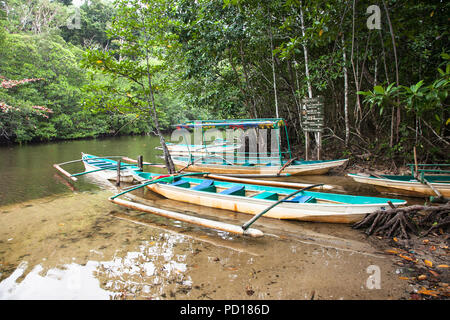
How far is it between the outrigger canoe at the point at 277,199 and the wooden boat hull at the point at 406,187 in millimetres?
2339

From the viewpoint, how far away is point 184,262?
3771 millimetres

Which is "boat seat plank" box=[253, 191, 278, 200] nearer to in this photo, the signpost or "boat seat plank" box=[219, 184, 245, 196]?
"boat seat plank" box=[219, 184, 245, 196]

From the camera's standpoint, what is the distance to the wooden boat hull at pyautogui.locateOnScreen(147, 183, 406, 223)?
4.56m

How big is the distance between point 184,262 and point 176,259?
0.17m

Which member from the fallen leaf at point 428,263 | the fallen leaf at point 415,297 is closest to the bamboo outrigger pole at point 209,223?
the fallen leaf at point 415,297

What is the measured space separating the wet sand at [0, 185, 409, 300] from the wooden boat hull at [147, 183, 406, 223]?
0.18 m

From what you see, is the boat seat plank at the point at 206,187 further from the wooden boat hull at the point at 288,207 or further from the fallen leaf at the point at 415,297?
the fallen leaf at the point at 415,297

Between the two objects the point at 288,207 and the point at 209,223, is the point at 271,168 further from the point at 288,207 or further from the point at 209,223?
the point at 209,223

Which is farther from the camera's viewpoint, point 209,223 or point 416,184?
point 416,184

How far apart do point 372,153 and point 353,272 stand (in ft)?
22.9

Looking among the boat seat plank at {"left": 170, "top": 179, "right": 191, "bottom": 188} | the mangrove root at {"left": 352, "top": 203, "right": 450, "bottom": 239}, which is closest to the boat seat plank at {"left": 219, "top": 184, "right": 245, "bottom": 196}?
the boat seat plank at {"left": 170, "top": 179, "right": 191, "bottom": 188}

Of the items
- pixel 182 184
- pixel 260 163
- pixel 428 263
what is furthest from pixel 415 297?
pixel 260 163

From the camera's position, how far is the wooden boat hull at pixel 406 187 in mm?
5750
